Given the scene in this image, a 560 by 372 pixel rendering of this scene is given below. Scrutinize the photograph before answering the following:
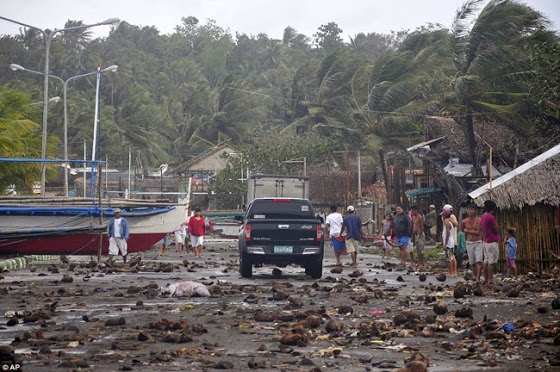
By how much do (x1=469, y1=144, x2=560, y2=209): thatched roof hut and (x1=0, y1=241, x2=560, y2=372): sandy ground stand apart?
3138mm

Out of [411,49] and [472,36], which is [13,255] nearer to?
[472,36]

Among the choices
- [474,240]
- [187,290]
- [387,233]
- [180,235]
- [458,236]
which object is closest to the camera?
[187,290]

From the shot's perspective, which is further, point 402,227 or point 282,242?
point 402,227

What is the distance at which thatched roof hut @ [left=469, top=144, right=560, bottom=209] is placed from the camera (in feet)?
78.9

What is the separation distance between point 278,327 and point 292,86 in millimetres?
70332

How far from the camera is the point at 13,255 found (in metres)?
30.5

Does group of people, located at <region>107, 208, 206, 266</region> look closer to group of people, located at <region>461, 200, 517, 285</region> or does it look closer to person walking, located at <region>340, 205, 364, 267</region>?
person walking, located at <region>340, 205, 364, 267</region>

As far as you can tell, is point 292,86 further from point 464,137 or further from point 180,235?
point 180,235

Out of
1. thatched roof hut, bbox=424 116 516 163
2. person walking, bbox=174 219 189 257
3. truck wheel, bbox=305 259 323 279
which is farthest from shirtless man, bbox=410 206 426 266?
thatched roof hut, bbox=424 116 516 163

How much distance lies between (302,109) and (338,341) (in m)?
72.4

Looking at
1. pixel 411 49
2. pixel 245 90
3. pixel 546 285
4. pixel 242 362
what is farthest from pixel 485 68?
pixel 245 90

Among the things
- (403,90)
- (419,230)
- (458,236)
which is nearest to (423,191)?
(403,90)

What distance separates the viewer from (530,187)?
24.2 m

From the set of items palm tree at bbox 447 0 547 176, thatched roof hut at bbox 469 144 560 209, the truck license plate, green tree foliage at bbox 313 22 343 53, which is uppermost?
green tree foliage at bbox 313 22 343 53
